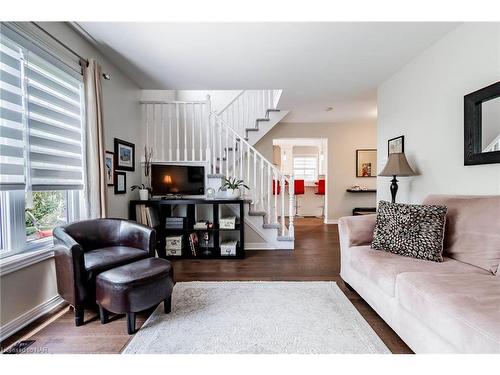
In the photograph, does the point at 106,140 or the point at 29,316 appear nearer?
the point at 29,316

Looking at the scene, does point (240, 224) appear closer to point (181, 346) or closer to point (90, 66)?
point (181, 346)

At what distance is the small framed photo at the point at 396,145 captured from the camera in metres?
3.03

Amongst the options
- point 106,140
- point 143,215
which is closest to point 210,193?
point 143,215

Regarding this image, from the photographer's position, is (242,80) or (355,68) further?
(242,80)

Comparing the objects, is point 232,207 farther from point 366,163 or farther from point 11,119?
point 366,163

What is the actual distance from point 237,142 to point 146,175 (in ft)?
5.21

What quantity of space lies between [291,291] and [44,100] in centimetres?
270

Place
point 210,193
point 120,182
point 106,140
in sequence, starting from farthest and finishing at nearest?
1. point 210,193
2. point 120,182
3. point 106,140

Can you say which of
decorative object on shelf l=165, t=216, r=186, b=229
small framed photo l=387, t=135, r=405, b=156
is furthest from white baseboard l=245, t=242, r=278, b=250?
small framed photo l=387, t=135, r=405, b=156

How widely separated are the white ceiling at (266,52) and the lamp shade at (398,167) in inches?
45.5

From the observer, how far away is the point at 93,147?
2287mm

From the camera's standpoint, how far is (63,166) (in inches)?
Answer: 83.7
